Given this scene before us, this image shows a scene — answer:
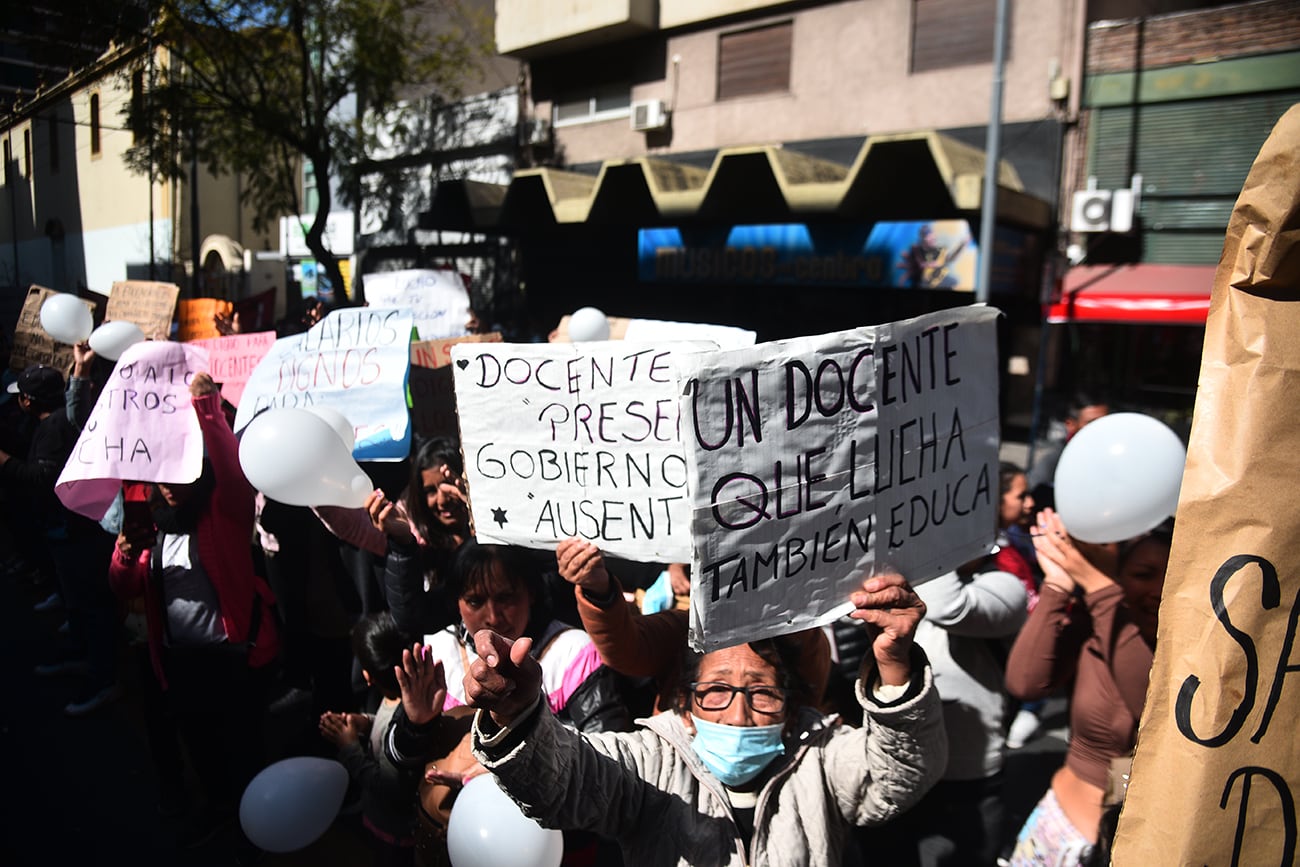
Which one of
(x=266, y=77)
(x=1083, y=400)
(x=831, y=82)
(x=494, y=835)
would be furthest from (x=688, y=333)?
(x=266, y=77)

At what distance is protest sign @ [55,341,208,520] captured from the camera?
3.32 metres

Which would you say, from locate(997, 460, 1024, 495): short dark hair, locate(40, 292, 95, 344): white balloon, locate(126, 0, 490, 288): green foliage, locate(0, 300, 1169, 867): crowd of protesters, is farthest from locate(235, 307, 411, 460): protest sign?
locate(126, 0, 490, 288): green foliage

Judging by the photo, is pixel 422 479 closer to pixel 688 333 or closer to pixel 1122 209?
pixel 688 333

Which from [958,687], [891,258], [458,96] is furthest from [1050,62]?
[458,96]

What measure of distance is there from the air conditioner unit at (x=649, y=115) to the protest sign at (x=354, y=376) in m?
10.4

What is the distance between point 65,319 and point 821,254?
7.93 metres

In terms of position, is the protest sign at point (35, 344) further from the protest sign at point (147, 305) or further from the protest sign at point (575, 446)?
the protest sign at point (575, 446)

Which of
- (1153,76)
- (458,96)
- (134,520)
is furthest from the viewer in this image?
(458,96)

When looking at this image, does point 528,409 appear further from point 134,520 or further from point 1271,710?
point 134,520

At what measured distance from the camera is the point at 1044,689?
8.32ft

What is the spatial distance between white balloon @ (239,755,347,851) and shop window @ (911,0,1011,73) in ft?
34.5

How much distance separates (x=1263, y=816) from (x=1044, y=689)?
5.12 ft

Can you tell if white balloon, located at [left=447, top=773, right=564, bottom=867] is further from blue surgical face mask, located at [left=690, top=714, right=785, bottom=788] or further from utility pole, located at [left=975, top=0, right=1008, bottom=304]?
utility pole, located at [left=975, top=0, right=1008, bottom=304]

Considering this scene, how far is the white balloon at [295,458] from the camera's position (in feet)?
9.30
